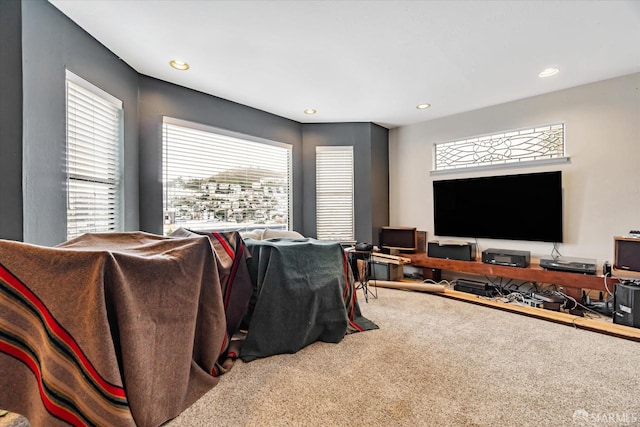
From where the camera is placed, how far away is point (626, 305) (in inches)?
89.4

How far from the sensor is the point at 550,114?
3.17 m

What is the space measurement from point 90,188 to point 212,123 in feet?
4.81

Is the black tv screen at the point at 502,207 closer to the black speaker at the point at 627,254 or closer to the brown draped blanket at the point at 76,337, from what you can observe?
the black speaker at the point at 627,254

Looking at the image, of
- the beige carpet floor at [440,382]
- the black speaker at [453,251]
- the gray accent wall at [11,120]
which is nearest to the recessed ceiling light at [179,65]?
the gray accent wall at [11,120]

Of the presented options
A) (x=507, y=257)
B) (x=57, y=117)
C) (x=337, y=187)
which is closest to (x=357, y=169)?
(x=337, y=187)

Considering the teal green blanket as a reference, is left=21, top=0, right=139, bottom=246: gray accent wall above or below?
above

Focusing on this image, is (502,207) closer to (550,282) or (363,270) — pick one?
(550,282)

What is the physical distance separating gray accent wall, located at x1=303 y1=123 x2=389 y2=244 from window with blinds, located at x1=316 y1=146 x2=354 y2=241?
0.27 feet

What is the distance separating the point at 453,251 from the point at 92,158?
3.99 metres

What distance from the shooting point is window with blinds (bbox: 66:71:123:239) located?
78.7 inches

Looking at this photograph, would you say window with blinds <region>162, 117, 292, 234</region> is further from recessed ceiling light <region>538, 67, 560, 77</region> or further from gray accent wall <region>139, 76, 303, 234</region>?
recessed ceiling light <region>538, 67, 560, 77</region>

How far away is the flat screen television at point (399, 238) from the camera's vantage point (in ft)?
13.0

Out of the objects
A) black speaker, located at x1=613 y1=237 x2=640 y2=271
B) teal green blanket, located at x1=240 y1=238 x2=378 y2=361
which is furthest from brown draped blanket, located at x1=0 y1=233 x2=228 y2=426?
black speaker, located at x1=613 y1=237 x2=640 y2=271

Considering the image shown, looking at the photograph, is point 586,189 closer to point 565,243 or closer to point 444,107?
point 565,243
